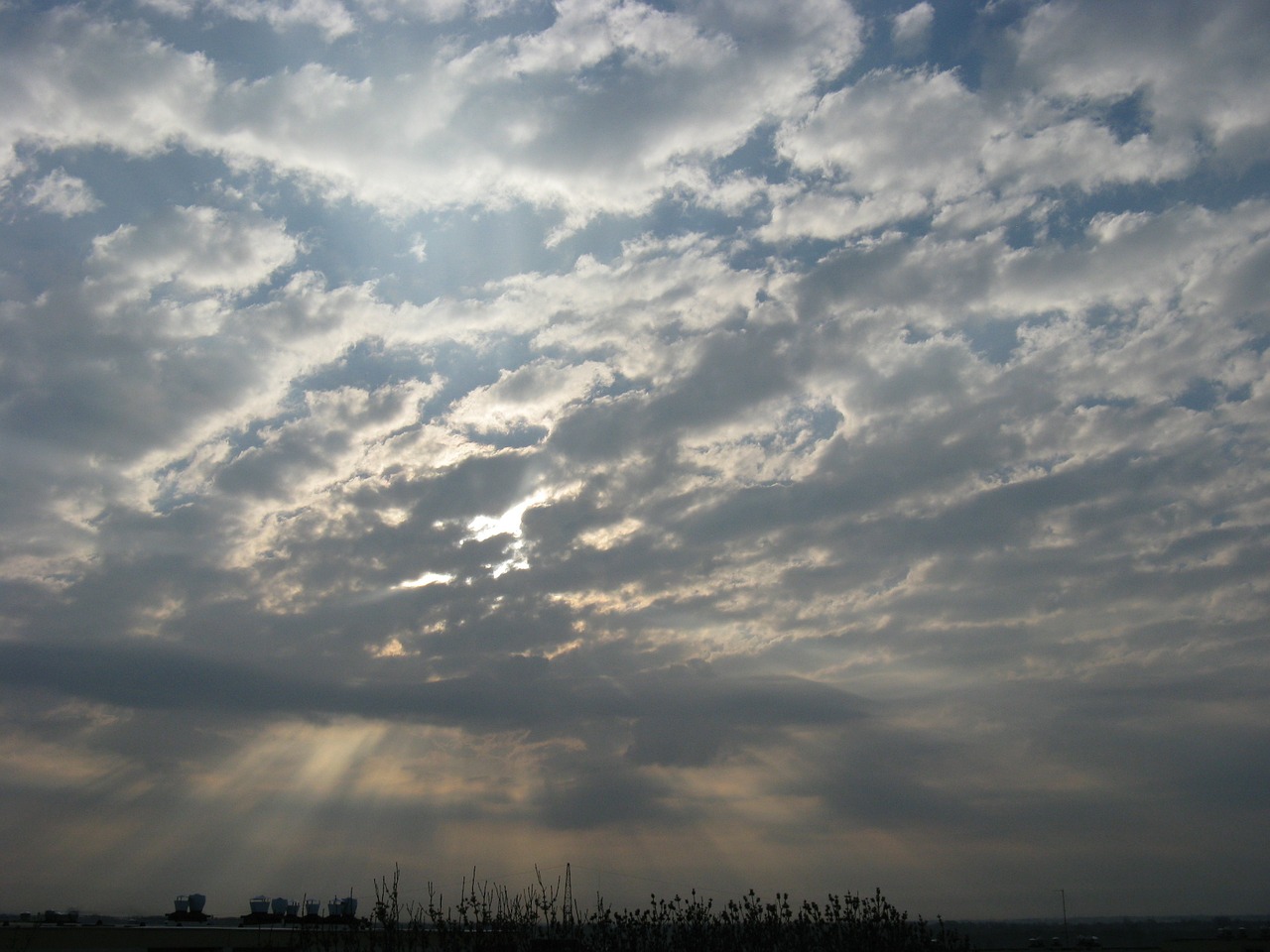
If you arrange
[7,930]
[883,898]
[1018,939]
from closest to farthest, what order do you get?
1. [883,898]
2. [7,930]
3. [1018,939]

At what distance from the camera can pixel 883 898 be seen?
100.0 feet

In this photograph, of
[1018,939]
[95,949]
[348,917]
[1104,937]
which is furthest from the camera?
[1104,937]

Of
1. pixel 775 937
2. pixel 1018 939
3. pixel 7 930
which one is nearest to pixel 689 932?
pixel 775 937

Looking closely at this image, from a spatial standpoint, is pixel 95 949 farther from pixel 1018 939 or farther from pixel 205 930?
pixel 1018 939

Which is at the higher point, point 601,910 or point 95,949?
point 601,910

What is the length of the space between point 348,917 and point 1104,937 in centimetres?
14560

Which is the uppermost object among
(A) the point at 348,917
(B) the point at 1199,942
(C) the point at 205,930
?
(A) the point at 348,917

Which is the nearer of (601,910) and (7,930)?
(601,910)

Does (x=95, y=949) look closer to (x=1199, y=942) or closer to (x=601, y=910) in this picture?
(x=601, y=910)

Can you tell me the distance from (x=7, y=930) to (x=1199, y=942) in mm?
92122

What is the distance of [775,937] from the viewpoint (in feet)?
102

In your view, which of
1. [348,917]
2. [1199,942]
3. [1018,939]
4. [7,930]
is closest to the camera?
[348,917]

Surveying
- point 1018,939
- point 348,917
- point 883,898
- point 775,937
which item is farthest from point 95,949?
point 1018,939

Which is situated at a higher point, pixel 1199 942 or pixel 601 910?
pixel 601 910
